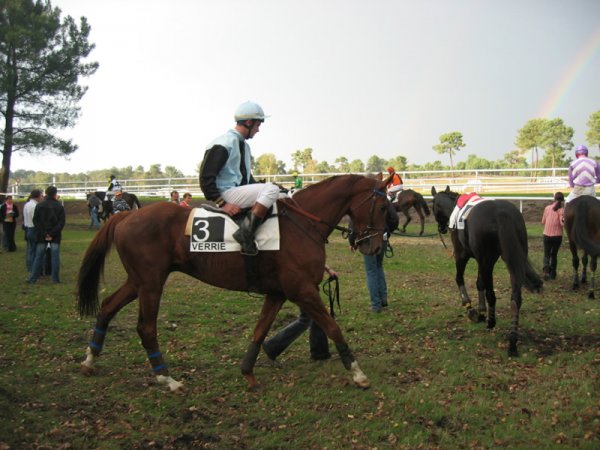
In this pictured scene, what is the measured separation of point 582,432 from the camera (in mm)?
4801

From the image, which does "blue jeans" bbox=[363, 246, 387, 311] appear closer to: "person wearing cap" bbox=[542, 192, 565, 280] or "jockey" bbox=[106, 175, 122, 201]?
"person wearing cap" bbox=[542, 192, 565, 280]

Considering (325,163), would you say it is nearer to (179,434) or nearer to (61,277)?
(61,277)

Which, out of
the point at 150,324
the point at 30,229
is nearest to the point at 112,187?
the point at 30,229

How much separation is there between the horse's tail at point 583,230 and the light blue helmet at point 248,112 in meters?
6.59

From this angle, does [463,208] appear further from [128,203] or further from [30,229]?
[128,203]

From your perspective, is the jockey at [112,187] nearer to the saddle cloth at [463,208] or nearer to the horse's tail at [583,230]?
the saddle cloth at [463,208]

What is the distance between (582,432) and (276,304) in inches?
132

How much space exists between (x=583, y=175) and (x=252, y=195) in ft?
27.8

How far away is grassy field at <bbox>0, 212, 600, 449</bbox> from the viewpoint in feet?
16.3

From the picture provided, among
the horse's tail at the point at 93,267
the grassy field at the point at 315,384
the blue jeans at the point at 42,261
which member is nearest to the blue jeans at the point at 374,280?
the grassy field at the point at 315,384

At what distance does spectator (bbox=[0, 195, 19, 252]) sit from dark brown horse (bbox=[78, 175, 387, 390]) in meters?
15.1

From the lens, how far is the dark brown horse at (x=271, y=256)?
241 inches

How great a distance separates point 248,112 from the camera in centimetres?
630

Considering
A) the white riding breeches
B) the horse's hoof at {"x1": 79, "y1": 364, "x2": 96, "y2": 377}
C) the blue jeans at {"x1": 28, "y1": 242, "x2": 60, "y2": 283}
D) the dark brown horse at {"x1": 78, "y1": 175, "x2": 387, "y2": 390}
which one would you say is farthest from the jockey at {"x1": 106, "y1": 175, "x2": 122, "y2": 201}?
the white riding breeches
